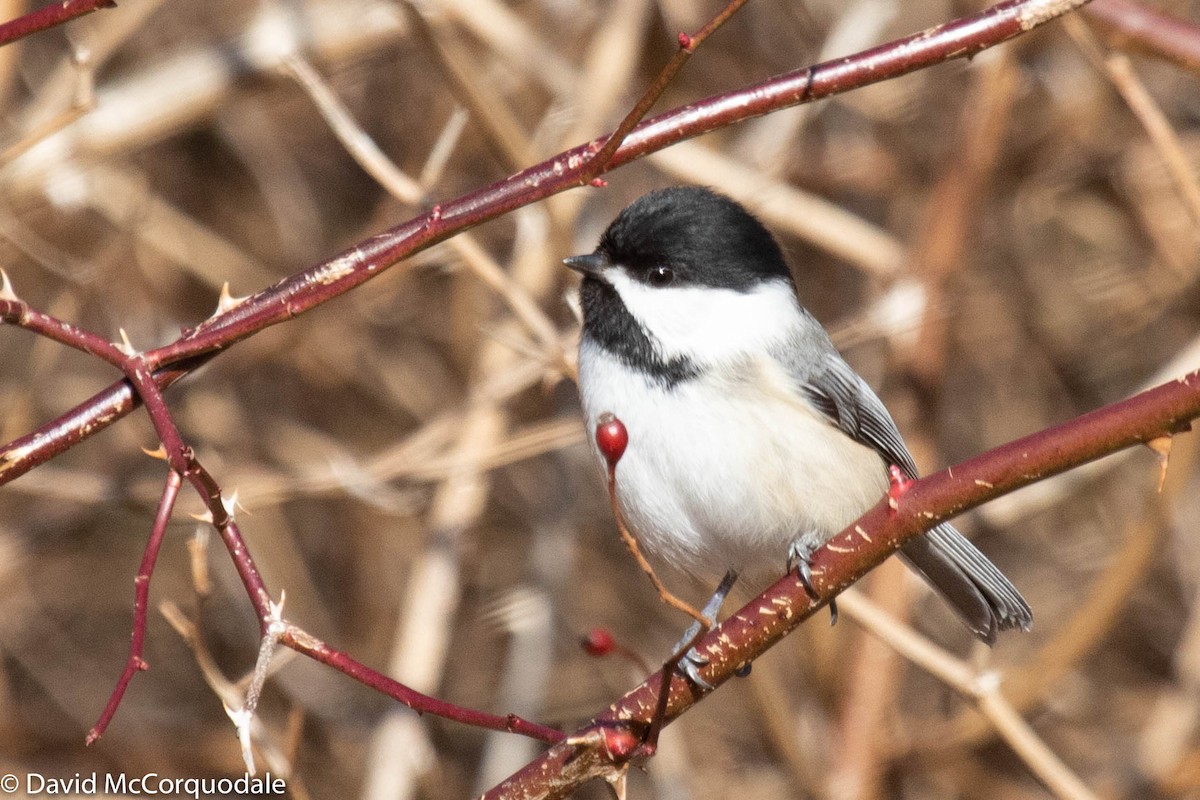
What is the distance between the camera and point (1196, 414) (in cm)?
132

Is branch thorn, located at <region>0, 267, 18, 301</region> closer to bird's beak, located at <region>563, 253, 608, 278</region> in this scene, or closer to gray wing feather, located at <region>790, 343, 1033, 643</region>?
bird's beak, located at <region>563, 253, 608, 278</region>

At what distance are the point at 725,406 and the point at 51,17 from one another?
1340mm

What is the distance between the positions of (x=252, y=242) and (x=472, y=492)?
1597 mm

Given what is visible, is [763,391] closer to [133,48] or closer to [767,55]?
[767,55]

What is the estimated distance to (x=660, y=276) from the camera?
2480 mm

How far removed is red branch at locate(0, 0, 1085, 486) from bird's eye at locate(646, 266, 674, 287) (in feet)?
2.70

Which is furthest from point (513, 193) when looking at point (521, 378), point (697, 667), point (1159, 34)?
point (521, 378)

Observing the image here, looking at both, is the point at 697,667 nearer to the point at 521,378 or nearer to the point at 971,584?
the point at 971,584

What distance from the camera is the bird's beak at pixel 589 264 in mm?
2518

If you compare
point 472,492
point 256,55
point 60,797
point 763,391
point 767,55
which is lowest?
point 60,797

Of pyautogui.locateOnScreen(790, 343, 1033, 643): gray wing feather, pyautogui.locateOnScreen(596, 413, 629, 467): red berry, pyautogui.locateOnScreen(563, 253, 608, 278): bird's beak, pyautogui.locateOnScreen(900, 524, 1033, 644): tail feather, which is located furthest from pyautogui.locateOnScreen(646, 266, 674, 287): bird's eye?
pyautogui.locateOnScreen(596, 413, 629, 467): red berry

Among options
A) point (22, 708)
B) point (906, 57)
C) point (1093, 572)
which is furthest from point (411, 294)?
point (906, 57)

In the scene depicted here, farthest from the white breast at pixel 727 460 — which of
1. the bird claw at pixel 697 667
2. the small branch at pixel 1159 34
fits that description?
the small branch at pixel 1159 34

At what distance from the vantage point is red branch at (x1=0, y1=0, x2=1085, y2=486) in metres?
1.56
